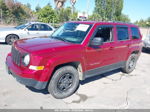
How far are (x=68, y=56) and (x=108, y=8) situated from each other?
52900 millimetres

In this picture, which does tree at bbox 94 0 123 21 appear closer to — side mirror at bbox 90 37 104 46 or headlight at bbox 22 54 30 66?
side mirror at bbox 90 37 104 46

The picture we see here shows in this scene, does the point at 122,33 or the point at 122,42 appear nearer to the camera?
the point at 122,42

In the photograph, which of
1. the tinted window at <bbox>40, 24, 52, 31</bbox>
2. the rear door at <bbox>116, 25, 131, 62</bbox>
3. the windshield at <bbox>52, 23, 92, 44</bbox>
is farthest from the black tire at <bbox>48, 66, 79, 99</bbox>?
the tinted window at <bbox>40, 24, 52, 31</bbox>

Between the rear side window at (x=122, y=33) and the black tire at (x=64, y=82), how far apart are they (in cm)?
208

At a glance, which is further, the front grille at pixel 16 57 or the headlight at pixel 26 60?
the front grille at pixel 16 57

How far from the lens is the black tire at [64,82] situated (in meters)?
3.57

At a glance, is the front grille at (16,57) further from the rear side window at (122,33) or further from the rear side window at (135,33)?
the rear side window at (135,33)

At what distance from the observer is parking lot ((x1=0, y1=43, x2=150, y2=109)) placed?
138 inches

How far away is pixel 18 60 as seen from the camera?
3465 mm

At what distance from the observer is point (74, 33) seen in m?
4.33

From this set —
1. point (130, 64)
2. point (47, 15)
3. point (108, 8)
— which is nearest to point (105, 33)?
point (130, 64)

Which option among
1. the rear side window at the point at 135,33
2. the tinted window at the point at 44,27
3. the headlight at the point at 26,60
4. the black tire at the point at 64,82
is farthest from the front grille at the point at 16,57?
the tinted window at the point at 44,27

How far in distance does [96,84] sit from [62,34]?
187 centimetres

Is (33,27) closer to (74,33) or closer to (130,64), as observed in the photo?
(74,33)
